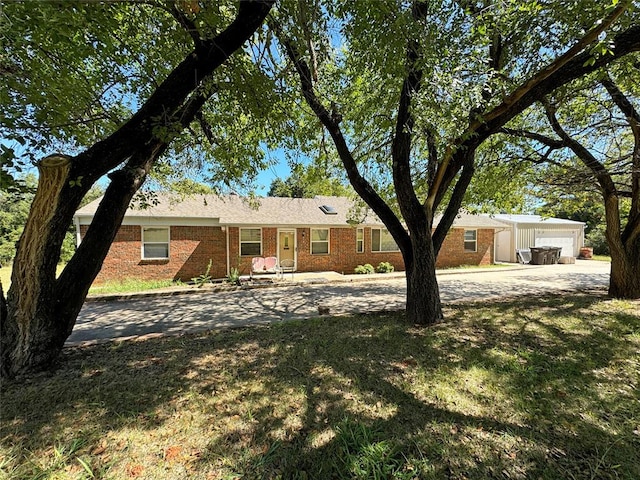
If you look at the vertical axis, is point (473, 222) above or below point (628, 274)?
above

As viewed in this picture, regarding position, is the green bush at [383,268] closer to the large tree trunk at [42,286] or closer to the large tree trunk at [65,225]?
the large tree trunk at [65,225]

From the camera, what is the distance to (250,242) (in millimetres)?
13625

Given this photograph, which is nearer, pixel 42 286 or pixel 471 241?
pixel 42 286

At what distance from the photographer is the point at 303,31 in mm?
4426

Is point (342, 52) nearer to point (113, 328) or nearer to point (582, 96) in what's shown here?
point (582, 96)

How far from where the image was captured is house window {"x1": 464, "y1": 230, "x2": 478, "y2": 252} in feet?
58.2

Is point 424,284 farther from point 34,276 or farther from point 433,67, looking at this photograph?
point 34,276

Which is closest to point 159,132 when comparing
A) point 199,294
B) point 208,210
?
point 199,294

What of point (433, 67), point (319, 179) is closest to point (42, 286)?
point (433, 67)

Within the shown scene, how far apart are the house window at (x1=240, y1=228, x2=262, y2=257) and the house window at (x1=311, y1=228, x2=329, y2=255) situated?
2667mm

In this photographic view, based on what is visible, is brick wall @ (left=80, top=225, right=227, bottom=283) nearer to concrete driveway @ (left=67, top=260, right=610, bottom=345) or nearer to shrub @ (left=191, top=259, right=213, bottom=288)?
shrub @ (left=191, top=259, right=213, bottom=288)

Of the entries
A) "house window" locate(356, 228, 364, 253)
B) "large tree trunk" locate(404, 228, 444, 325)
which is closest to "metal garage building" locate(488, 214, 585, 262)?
"house window" locate(356, 228, 364, 253)

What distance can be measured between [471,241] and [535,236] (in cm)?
767

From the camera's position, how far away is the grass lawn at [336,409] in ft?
7.46
